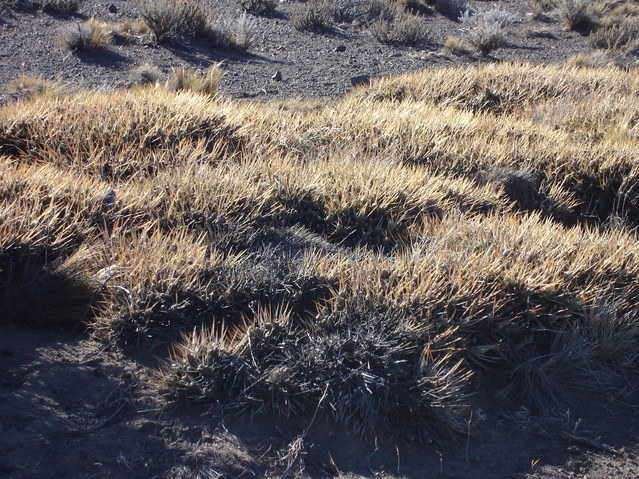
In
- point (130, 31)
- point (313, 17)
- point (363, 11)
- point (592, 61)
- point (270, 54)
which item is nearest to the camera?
point (130, 31)

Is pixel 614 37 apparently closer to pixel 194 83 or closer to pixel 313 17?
pixel 313 17

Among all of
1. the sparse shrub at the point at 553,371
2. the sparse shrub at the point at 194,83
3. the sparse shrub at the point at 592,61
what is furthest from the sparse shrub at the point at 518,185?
the sparse shrub at the point at 592,61

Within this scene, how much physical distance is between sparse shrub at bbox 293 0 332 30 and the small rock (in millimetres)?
3826

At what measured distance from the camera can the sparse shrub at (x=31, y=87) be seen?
8750mm

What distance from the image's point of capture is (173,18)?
12.9 m

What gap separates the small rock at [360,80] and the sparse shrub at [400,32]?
3.57 metres

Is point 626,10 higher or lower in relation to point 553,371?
higher

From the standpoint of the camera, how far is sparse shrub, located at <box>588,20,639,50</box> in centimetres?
1688

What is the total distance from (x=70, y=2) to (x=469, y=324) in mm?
12419

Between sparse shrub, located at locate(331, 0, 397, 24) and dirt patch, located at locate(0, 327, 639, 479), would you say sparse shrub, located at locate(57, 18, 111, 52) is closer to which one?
sparse shrub, located at locate(331, 0, 397, 24)

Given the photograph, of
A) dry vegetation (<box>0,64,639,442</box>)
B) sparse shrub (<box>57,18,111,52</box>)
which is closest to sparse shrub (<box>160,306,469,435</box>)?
dry vegetation (<box>0,64,639,442</box>)

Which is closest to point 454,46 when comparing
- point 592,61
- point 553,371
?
point 592,61

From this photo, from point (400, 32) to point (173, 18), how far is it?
17.8ft

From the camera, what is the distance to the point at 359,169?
20.1 ft
